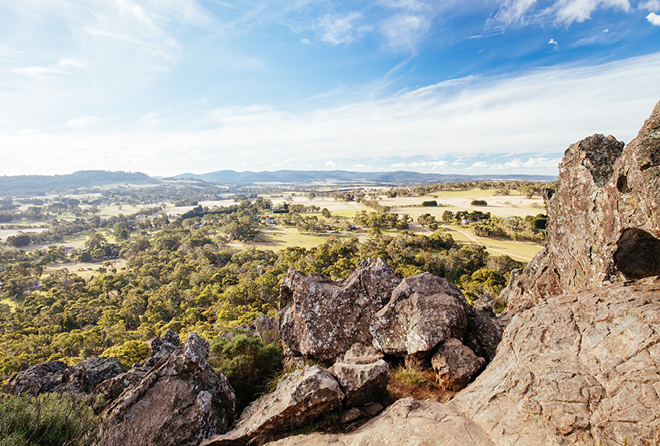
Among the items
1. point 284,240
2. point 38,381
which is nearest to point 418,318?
point 38,381

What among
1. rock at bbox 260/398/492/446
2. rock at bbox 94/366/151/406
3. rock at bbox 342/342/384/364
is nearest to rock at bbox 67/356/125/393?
rock at bbox 94/366/151/406

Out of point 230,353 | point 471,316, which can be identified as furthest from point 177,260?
point 471,316

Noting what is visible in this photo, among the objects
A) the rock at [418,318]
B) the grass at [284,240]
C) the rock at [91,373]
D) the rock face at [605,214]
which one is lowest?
the grass at [284,240]

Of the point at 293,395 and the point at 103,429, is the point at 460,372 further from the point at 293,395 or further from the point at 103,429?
the point at 103,429

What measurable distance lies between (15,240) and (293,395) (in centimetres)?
18960

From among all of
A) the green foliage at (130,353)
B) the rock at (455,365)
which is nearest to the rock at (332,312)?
the rock at (455,365)

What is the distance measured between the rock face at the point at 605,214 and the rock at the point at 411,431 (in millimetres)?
6598

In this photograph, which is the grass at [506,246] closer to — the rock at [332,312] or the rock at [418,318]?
the rock at [418,318]

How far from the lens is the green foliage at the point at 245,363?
9992 millimetres

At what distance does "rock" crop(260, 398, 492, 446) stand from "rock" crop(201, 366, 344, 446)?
0.43 m

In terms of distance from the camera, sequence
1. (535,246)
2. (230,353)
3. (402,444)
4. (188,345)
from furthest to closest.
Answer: (535,246)
(230,353)
(188,345)
(402,444)

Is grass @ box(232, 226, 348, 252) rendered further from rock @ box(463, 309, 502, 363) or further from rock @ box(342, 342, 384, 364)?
rock @ box(463, 309, 502, 363)

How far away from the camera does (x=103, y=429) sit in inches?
300

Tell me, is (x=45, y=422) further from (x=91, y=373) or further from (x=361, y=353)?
(x=361, y=353)
